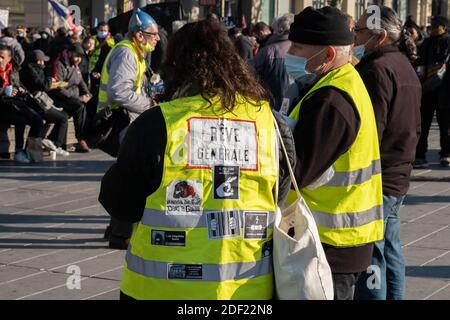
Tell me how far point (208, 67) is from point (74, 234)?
5.14 meters

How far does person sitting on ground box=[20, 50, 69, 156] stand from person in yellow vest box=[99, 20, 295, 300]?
9.79 meters

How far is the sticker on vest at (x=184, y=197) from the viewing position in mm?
3359

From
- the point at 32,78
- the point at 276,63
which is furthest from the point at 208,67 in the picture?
the point at 32,78

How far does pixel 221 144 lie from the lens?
3.41 m

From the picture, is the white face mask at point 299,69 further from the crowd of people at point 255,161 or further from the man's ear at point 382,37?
the man's ear at point 382,37

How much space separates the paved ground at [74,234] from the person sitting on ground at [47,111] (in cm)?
89

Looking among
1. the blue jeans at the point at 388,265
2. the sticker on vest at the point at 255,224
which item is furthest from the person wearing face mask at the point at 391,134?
the sticker on vest at the point at 255,224

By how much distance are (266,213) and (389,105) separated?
74.7 inches

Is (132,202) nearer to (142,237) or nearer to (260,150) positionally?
(142,237)

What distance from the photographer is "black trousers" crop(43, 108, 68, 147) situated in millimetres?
13312

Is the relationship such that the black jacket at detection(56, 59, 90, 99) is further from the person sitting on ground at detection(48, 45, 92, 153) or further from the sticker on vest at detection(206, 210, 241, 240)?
the sticker on vest at detection(206, 210, 241, 240)

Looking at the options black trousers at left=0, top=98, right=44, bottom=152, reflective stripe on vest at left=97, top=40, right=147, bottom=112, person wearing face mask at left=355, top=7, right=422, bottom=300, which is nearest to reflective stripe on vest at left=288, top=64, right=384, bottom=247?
person wearing face mask at left=355, top=7, right=422, bottom=300

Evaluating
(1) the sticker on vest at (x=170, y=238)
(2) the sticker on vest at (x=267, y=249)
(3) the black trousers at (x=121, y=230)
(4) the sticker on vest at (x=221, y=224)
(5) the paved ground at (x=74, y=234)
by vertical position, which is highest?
(4) the sticker on vest at (x=221, y=224)

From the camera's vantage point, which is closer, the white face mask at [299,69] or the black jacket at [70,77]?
the white face mask at [299,69]
